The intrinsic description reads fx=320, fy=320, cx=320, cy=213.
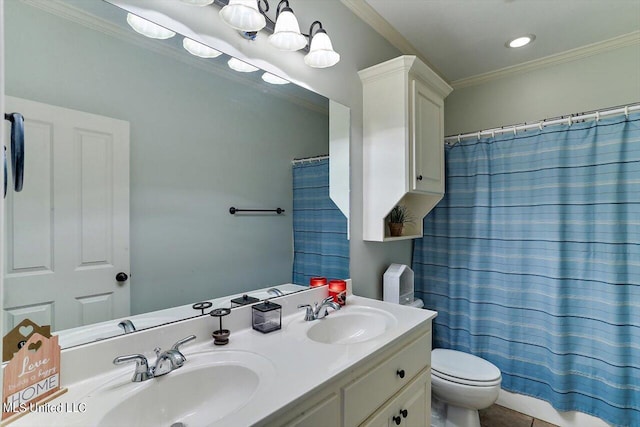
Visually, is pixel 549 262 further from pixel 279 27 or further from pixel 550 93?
pixel 279 27

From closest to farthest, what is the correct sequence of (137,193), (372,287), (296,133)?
(137,193) → (296,133) → (372,287)

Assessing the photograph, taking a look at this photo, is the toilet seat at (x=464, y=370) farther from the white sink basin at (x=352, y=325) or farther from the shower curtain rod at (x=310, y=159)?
the shower curtain rod at (x=310, y=159)

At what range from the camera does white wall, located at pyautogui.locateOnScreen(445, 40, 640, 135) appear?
216cm

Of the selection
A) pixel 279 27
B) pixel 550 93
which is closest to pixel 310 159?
pixel 279 27

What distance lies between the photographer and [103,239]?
3.16ft

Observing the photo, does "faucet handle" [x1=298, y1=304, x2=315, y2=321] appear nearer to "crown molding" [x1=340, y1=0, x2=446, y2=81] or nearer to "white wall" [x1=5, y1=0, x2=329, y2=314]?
"white wall" [x1=5, y1=0, x2=329, y2=314]

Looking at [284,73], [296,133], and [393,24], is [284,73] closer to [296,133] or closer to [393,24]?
Result: [296,133]

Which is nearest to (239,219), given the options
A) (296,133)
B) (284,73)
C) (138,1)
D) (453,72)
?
(296,133)

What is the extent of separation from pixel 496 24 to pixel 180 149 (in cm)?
209

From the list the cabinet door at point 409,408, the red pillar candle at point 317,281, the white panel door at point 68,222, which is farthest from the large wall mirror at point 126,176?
the cabinet door at point 409,408

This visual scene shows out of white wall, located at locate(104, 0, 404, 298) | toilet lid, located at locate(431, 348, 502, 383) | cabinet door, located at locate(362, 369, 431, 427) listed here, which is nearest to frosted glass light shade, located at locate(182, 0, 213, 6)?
white wall, located at locate(104, 0, 404, 298)

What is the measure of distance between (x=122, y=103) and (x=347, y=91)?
1172mm

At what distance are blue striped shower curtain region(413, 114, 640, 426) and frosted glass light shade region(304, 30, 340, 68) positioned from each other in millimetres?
1301

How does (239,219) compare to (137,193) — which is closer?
(137,193)
